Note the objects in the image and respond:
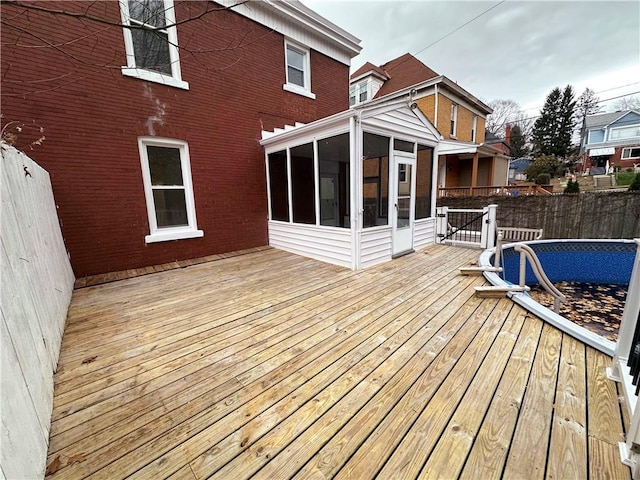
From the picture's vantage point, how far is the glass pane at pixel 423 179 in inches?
Answer: 224

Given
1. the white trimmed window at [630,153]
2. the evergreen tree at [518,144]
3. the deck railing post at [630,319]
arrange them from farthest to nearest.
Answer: the evergreen tree at [518,144] → the white trimmed window at [630,153] → the deck railing post at [630,319]

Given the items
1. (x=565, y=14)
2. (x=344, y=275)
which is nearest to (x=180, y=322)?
(x=344, y=275)

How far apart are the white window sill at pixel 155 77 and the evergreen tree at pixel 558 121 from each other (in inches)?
1363

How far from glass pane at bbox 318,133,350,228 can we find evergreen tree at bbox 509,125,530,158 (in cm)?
3756

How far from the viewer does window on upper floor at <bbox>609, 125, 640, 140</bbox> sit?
25.2 meters

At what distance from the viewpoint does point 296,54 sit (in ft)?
20.9

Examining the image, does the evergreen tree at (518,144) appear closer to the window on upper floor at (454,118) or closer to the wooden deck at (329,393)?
the window on upper floor at (454,118)

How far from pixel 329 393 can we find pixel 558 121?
37.5 metres

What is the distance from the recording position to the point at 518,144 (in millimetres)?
32469

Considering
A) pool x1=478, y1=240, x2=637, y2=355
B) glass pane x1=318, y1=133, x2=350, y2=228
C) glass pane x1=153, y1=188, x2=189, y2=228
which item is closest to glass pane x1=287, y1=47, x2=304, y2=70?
glass pane x1=318, y1=133, x2=350, y2=228

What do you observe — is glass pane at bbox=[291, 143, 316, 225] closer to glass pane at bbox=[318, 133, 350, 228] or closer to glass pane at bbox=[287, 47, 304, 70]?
glass pane at bbox=[318, 133, 350, 228]

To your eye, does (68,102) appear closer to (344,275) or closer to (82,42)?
(82,42)

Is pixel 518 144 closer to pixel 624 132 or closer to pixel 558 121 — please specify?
pixel 558 121

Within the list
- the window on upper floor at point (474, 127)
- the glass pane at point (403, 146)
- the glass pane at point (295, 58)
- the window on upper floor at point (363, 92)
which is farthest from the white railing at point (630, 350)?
the window on upper floor at point (474, 127)
